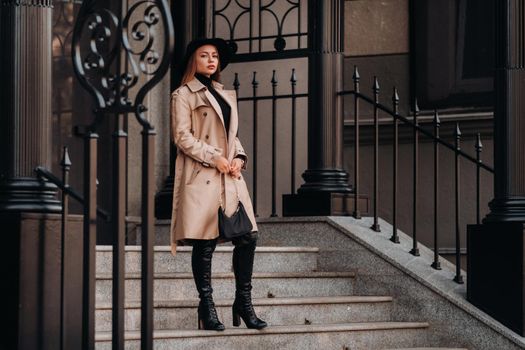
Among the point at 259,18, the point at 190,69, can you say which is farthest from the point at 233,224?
the point at 259,18

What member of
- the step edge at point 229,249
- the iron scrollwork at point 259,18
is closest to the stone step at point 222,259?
the step edge at point 229,249

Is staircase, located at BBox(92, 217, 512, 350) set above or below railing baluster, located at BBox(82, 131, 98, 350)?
below

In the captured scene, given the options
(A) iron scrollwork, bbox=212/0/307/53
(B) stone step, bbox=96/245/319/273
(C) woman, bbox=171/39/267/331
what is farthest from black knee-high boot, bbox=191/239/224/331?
(A) iron scrollwork, bbox=212/0/307/53

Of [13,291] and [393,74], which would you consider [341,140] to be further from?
[13,291]

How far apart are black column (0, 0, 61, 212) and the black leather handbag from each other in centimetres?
116

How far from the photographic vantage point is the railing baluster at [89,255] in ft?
17.7

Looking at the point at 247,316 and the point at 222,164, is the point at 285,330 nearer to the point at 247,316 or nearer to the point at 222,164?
the point at 247,316

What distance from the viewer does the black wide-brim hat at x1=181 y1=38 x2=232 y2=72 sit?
25.6 feet

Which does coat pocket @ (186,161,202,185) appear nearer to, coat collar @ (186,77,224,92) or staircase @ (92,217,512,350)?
coat collar @ (186,77,224,92)

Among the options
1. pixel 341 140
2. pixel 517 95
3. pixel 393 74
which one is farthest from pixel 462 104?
pixel 517 95

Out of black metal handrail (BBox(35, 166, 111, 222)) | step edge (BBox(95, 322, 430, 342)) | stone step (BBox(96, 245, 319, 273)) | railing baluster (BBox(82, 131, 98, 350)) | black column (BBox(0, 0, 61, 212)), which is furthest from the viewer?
stone step (BBox(96, 245, 319, 273))

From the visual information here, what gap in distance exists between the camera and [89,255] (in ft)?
17.7

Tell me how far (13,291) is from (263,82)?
4887 mm

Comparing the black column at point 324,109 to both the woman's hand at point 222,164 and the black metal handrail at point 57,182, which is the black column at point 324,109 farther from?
the black metal handrail at point 57,182
